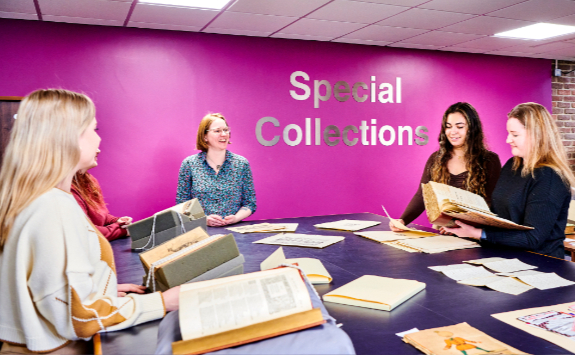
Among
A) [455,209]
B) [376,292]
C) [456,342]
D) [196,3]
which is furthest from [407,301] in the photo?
[196,3]

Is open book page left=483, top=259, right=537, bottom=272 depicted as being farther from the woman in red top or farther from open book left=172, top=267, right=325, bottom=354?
the woman in red top

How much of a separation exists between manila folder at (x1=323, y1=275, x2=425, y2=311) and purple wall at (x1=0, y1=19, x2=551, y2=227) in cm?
333

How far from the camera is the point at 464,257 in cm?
186

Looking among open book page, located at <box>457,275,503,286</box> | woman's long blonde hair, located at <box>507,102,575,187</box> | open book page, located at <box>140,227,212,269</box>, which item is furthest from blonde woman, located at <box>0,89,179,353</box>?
woman's long blonde hair, located at <box>507,102,575,187</box>

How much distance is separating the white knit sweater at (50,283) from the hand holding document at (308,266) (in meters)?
0.43

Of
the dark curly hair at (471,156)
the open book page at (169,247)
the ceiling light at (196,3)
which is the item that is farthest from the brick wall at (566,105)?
the open book page at (169,247)

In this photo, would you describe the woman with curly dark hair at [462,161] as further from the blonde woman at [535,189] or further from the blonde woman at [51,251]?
the blonde woman at [51,251]

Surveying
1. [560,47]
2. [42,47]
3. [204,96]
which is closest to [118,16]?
[42,47]

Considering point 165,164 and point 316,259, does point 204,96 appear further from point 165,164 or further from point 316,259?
point 316,259

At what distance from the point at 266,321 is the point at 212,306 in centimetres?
12

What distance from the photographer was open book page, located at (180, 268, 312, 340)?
36.0 inches

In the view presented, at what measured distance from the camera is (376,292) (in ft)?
4.53

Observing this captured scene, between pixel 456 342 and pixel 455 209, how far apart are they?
1015 mm

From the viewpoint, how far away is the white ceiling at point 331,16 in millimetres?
3611
